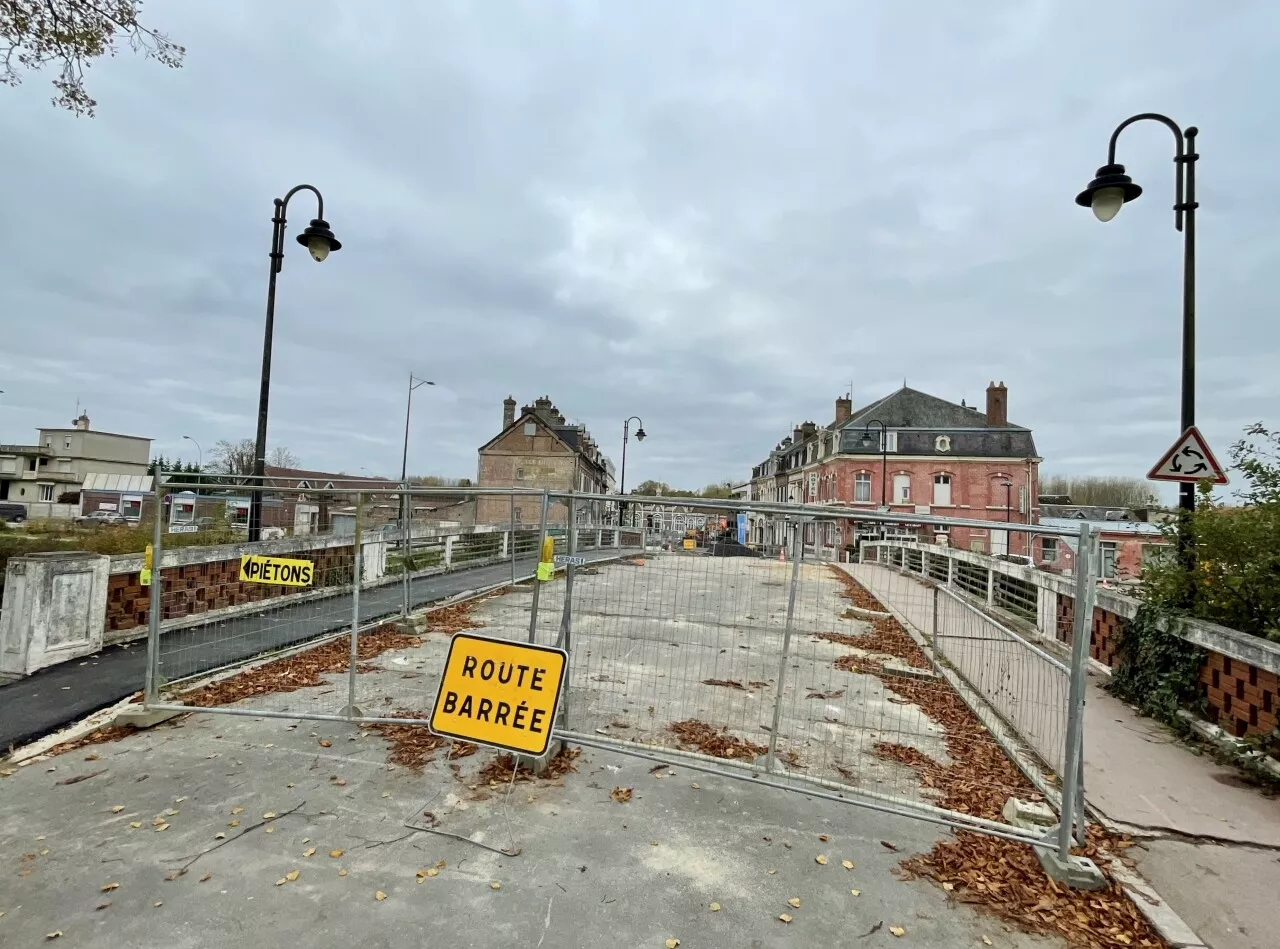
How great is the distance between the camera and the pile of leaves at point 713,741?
4.74 metres

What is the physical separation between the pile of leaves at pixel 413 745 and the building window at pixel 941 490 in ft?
158

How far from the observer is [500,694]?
13.5ft

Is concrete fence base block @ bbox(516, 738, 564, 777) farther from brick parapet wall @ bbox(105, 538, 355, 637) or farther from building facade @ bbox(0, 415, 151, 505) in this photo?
building facade @ bbox(0, 415, 151, 505)

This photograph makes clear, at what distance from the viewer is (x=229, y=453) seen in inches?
2400

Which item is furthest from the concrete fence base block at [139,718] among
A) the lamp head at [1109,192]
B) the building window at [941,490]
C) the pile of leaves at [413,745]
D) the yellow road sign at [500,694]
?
the building window at [941,490]

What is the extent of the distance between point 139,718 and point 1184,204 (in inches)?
468

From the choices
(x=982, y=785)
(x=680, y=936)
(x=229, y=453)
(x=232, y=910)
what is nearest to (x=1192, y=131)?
(x=982, y=785)

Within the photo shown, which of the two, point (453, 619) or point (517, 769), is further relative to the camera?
point (453, 619)

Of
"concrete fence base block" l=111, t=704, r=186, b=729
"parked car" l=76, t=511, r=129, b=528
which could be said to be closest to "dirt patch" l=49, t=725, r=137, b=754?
"concrete fence base block" l=111, t=704, r=186, b=729

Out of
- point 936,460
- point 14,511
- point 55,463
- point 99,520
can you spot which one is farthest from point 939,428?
point 55,463

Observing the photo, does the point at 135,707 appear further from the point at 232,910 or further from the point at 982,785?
the point at 982,785

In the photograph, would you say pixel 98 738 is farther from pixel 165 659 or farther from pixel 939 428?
pixel 939 428

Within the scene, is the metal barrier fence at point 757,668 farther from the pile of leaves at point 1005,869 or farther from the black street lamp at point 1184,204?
the black street lamp at point 1184,204

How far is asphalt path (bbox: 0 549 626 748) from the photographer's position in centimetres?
523
